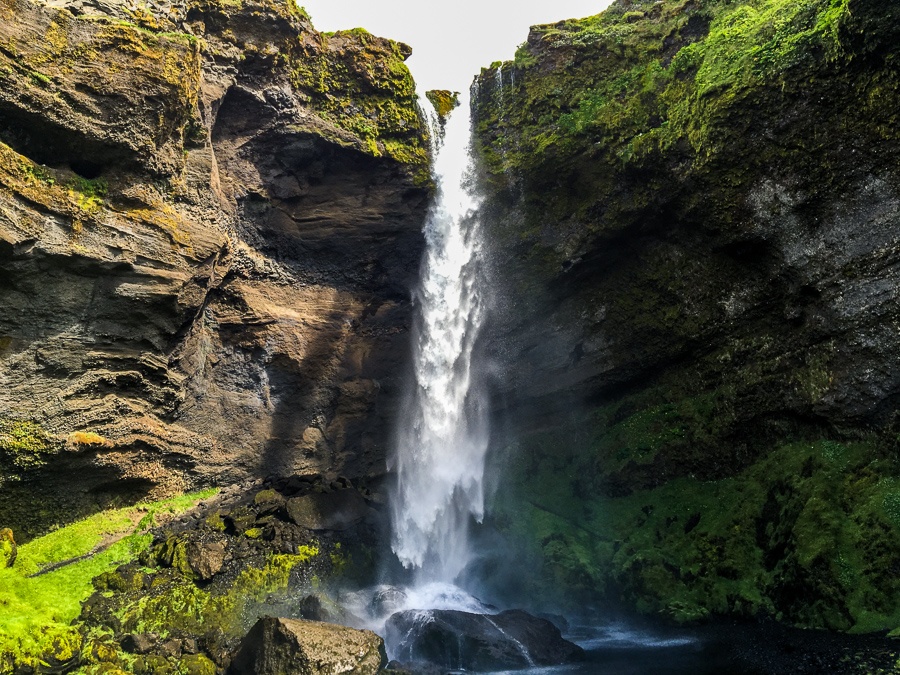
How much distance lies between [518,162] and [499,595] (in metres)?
15.4

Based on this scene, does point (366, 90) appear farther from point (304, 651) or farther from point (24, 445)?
point (304, 651)

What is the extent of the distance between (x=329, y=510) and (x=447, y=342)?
25.9 feet

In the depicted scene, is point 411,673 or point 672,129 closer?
point 411,673

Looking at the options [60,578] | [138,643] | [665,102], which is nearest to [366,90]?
[665,102]

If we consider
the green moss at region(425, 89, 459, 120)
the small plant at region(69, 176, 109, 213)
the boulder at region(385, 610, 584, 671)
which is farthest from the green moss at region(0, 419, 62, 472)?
the green moss at region(425, 89, 459, 120)

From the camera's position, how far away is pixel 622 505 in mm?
19672

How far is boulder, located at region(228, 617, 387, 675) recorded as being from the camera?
10781mm

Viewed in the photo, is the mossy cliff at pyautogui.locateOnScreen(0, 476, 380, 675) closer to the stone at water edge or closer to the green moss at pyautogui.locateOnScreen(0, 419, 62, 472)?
the stone at water edge

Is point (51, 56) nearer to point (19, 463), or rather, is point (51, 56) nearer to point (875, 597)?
point (19, 463)

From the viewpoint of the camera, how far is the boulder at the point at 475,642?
13.0m

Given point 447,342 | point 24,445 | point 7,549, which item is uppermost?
point 447,342

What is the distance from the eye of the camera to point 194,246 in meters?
16.4

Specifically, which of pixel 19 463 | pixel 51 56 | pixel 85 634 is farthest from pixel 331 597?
pixel 51 56

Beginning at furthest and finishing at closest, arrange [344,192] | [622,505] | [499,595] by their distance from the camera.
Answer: [344,192], [622,505], [499,595]
